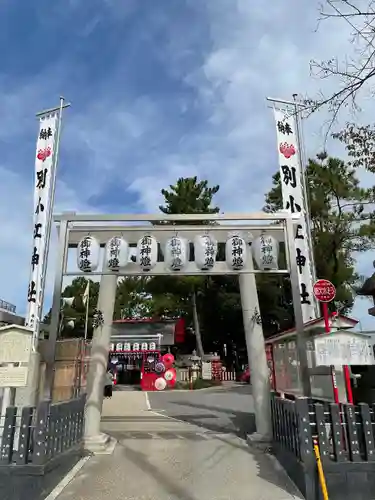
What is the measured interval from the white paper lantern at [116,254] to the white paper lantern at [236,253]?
193 cm

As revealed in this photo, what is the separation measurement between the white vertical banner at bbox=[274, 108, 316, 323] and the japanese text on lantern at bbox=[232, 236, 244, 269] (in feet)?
3.37

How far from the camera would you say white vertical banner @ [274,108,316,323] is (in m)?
8.09

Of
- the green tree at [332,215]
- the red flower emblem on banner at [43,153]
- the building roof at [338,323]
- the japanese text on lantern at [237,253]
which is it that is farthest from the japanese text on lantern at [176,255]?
the green tree at [332,215]

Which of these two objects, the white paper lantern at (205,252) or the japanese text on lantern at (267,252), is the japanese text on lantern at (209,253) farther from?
the japanese text on lantern at (267,252)

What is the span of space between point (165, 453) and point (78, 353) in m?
2.73

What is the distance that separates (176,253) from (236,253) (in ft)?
3.70

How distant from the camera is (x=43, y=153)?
9.79m

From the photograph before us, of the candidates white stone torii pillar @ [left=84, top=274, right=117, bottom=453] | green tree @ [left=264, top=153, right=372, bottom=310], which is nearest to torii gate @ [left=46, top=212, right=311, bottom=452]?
white stone torii pillar @ [left=84, top=274, right=117, bottom=453]

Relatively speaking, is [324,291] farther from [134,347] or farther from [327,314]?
[134,347]

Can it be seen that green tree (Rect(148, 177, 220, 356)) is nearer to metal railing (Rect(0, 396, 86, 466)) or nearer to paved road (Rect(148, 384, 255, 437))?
paved road (Rect(148, 384, 255, 437))

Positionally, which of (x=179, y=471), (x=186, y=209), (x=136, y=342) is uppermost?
(x=186, y=209)

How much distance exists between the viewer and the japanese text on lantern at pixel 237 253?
8.02 meters

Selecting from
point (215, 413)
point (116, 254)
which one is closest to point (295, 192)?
point (116, 254)

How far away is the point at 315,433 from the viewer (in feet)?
17.1
